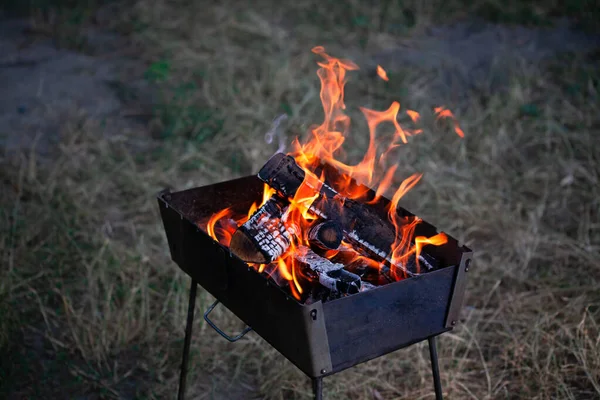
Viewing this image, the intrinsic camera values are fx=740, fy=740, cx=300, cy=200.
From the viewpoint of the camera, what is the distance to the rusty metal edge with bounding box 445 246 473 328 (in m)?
2.22

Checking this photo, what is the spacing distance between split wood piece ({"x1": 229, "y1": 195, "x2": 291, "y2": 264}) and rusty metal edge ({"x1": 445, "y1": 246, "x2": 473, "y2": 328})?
0.54 metres

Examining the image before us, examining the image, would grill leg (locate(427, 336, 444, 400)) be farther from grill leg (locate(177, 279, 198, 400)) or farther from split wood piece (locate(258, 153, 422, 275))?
grill leg (locate(177, 279, 198, 400))

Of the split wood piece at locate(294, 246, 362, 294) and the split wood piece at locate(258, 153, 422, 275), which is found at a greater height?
the split wood piece at locate(258, 153, 422, 275)

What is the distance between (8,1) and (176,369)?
542 cm

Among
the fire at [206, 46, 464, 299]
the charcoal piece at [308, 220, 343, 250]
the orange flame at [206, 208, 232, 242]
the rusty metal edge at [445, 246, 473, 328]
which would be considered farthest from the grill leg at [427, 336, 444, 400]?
the orange flame at [206, 208, 232, 242]

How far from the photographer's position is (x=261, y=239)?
2.32 metres

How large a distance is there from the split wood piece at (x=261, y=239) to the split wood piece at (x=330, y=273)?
0.24 ft

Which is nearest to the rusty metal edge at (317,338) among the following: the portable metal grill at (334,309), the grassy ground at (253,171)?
the portable metal grill at (334,309)

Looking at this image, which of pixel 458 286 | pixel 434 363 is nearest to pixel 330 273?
pixel 458 286

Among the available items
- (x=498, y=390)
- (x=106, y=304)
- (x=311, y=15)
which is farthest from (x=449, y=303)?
(x=311, y=15)

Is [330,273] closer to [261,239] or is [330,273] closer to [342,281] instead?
[342,281]

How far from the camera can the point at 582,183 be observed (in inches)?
184

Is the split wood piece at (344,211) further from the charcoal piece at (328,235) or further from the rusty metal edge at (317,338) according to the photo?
the rusty metal edge at (317,338)

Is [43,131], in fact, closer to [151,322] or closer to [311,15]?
Result: [151,322]
